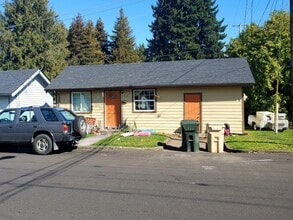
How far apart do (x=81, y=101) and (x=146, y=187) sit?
1563 cm

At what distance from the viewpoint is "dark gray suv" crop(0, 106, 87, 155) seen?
1388 centimetres

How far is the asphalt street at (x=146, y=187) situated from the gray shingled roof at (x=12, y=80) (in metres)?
14.2

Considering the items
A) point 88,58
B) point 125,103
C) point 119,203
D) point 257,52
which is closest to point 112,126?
point 125,103

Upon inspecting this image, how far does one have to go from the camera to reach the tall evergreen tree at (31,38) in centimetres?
4675

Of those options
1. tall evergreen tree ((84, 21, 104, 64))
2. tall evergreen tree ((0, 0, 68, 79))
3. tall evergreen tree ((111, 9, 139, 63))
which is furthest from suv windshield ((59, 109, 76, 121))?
tall evergreen tree ((111, 9, 139, 63))

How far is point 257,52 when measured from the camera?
28.5 metres

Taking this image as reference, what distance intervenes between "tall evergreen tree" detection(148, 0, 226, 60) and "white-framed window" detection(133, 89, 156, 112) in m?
A: 39.3

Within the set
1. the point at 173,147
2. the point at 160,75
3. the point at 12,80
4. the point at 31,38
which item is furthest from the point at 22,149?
the point at 31,38

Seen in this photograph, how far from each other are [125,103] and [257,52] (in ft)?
38.8

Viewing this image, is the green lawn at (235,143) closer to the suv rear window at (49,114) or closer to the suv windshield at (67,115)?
the suv windshield at (67,115)

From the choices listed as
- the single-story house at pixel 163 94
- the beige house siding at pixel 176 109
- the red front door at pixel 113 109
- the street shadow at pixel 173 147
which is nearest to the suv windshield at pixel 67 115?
the street shadow at pixel 173 147

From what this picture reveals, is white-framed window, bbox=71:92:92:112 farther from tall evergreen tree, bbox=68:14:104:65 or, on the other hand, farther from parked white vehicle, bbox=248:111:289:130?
tall evergreen tree, bbox=68:14:104:65

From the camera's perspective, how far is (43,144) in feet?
46.1

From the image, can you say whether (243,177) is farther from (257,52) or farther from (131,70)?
(257,52)
